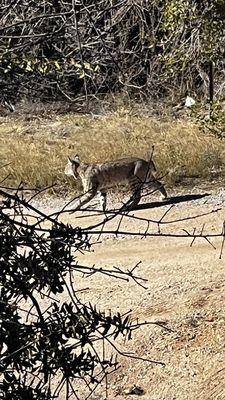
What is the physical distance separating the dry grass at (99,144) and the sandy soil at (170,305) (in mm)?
2570

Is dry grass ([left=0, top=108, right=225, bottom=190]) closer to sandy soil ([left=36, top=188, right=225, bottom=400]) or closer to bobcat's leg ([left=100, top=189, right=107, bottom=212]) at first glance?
bobcat's leg ([left=100, top=189, right=107, bottom=212])

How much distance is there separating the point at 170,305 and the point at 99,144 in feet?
25.4

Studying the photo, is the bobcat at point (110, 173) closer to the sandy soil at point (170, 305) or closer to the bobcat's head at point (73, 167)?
the bobcat's head at point (73, 167)

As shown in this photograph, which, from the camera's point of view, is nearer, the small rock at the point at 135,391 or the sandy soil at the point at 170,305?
the small rock at the point at 135,391

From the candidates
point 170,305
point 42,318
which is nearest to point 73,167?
point 170,305

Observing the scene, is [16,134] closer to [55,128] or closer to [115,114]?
[55,128]

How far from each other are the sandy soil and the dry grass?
2570 mm

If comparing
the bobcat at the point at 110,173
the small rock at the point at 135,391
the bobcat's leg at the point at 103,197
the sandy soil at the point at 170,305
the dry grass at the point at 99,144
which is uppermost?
the dry grass at the point at 99,144

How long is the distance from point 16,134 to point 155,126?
264 centimetres

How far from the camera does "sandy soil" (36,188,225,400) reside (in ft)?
24.6

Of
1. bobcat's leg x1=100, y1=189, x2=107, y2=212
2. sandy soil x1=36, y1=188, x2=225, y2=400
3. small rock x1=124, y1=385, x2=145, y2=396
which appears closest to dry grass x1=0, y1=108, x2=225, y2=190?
bobcat's leg x1=100, y1=189, x2=107, y2=212

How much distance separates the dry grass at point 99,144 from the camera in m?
14.2

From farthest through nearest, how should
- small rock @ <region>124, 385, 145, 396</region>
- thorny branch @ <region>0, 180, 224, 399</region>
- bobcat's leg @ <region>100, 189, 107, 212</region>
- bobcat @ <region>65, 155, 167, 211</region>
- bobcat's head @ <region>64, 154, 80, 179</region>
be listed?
bobcat's head @ <region>64, 154, 80, 179</region>, bobcat @ <region>65, 155, 167, 211</region>, bobcat's leg @ <region>100, 189, 107, 212</region>, small rock @ <region>124, 385, 145, 396</region>, thorny branch @ <region>0, 180, 224, 399</region>

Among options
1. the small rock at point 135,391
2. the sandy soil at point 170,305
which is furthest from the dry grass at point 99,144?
the small rock at point 135,391
